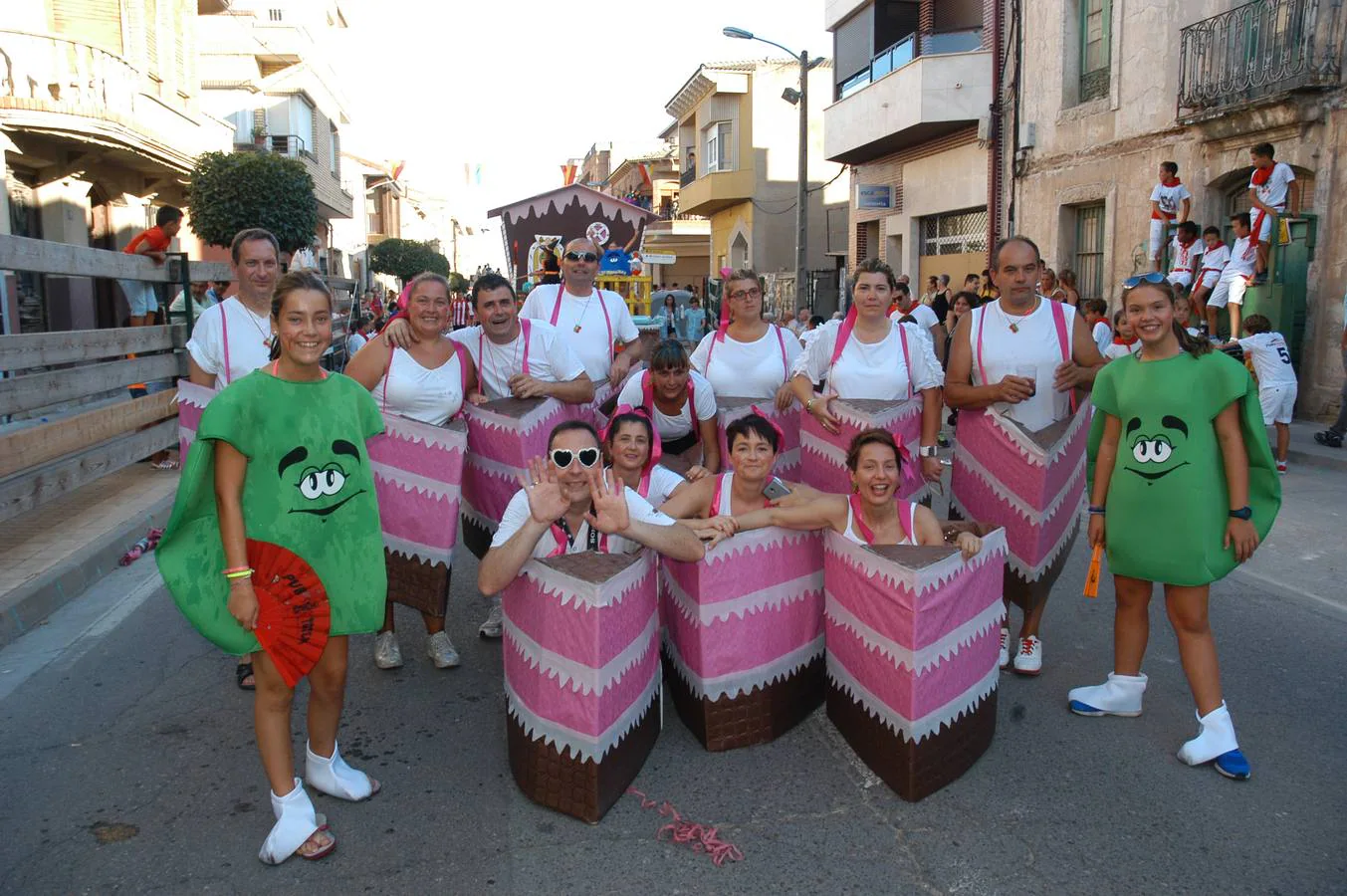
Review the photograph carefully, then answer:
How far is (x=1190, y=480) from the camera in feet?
12.0

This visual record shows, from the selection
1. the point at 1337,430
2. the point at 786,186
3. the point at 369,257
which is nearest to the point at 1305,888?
the point at 1337,430

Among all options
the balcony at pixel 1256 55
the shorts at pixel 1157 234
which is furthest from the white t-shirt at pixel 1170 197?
the balcony at pixel 1256 55

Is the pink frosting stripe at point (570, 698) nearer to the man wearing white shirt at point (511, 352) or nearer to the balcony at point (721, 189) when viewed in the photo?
the man wearing white shirt at point (511, 352)

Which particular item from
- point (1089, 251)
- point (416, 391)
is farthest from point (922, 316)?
point (416, 391)

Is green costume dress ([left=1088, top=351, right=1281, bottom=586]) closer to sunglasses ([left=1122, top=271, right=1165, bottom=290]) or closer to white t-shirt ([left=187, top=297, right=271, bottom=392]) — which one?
sunglasses ([left=1122, top=271, right=1165, bottom=290])

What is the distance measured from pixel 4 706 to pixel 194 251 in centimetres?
2409

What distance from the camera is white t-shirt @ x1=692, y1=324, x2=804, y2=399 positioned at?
530 centimetres

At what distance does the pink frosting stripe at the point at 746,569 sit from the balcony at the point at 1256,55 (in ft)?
37.0

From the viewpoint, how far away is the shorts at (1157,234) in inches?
555

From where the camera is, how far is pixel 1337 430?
10.5 metres

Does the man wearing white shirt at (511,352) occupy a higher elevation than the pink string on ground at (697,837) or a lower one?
higher

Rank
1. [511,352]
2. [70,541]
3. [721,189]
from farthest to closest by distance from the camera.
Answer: [721,189] → [70,541] → [511,352]

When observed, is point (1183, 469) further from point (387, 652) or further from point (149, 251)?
point (149, 251)

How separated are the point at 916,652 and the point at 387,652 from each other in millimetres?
2574
